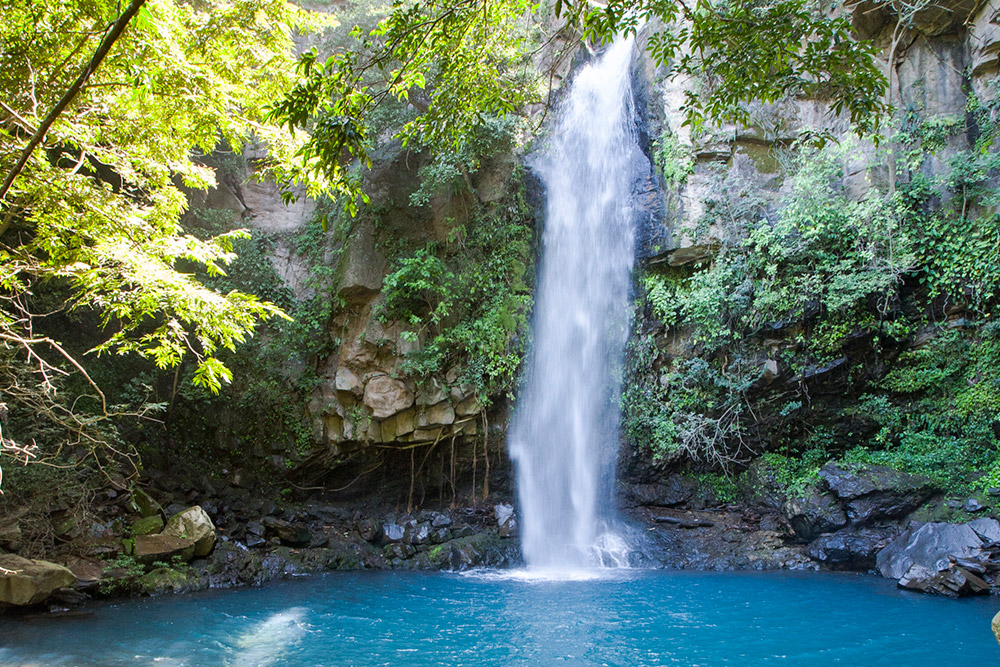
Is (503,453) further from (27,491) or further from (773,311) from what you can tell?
(27,491)

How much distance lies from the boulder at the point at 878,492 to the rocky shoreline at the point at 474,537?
16 mm

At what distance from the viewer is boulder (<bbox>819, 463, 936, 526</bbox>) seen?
9.34 metres

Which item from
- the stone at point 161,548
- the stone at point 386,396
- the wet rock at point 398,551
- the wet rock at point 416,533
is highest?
the stone at point 386,396

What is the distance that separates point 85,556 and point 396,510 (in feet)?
17.7

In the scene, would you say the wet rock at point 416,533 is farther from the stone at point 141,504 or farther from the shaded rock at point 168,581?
the stone at point 141,504

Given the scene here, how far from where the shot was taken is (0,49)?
4.82 metres

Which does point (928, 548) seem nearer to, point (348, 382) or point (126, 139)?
point (348, 382)

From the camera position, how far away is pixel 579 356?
11758 mm

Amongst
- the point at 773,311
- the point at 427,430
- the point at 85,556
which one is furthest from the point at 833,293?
the point at 85,556

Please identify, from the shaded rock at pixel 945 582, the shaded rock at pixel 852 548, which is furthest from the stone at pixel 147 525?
the shaded rock at pixel 945 582

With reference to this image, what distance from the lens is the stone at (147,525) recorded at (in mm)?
8562

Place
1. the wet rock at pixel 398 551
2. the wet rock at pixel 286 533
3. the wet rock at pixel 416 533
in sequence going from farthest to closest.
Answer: the wet rock at pixel 416 533 → the wet rock at pixel 398 551 → the wet rock at pixel 286 533

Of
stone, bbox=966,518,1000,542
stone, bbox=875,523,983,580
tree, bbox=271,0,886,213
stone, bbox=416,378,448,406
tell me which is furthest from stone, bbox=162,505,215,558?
stone, bbox=966,518,1000,542

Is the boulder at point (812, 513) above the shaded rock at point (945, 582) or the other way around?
above
